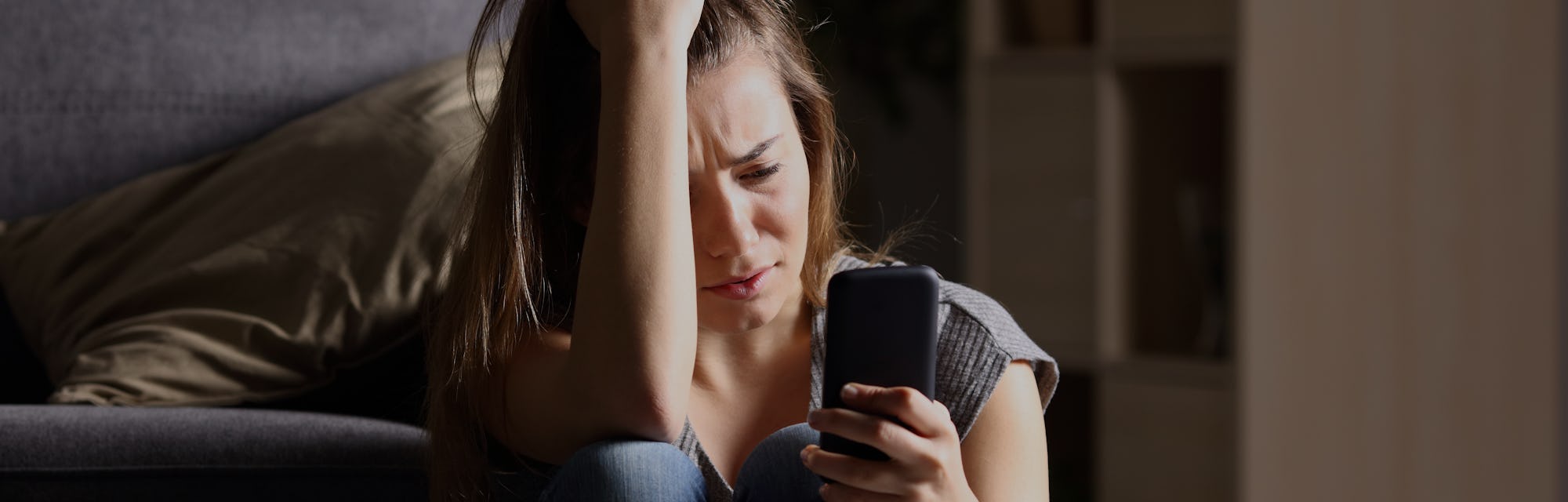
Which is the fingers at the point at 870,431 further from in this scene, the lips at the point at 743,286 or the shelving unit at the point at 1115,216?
the shelving unit at the point at 1115,216

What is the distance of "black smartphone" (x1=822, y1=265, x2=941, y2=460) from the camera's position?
727 millimetres

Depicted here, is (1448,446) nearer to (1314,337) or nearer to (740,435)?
(1314,337)

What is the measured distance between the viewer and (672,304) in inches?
32.5

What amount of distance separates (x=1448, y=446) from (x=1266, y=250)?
34 centimetres

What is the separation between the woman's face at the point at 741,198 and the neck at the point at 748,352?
12 centimetres

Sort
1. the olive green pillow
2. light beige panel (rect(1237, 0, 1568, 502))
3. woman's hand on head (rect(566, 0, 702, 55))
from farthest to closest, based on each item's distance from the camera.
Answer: light beige panel (rect(1237, 0, 1568, 502)) → the olive green pillow → woman's hand on head (rect(566, 0, 702, 55))

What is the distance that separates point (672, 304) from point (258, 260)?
480 mm

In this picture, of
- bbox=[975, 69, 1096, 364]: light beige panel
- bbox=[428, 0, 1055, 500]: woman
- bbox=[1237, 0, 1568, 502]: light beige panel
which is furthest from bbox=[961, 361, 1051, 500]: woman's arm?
bbox=[975, 69, 1096, 364]: light beige panel

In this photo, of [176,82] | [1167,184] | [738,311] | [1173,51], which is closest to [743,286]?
[738,311]

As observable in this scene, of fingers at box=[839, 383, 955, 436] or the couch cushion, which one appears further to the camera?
the couch cushion

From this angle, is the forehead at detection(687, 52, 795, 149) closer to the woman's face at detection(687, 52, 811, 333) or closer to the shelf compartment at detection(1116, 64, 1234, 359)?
the woman's face at detection(687, 52, 811, 333)

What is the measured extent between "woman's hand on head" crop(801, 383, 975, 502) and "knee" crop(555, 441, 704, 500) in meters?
0.08

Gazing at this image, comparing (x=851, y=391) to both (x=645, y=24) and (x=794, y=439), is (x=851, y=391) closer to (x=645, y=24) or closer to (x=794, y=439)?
(x=794, y=439)

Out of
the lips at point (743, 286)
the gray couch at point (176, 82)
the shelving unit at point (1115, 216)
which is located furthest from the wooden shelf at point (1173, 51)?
the lips at point (743, 286)
